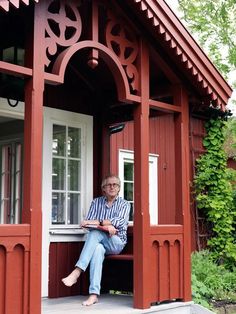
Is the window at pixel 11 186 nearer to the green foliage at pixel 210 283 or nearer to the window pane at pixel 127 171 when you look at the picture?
the green foliage at pixel 210 283

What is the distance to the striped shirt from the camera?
5867 mm

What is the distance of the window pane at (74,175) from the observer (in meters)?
6.37

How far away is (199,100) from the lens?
627 cm

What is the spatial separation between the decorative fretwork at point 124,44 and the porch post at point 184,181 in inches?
29.1

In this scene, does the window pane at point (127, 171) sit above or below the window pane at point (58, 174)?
above

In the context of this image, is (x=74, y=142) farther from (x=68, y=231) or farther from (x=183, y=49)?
(x=183, y=49)

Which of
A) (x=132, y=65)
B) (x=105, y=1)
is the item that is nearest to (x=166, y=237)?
(x=132, y=65)

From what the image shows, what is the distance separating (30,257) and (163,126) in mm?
7389

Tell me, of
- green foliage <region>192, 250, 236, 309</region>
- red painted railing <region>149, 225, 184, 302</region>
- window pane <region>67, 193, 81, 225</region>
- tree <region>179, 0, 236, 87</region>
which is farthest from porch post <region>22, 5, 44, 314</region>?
tree <region>179, 0, 236, 87</region>

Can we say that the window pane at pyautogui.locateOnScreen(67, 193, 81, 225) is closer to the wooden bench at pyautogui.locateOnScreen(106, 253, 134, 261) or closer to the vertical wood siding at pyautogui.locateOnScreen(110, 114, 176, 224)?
the wooden bench at pyautogui.locateOnScreen(106, 253, 134, 261)

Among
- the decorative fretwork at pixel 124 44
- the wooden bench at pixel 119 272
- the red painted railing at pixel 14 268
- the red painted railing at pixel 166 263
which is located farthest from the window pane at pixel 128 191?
the red painted railing at pixel 14 268

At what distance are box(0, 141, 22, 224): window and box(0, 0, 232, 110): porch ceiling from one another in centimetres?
216

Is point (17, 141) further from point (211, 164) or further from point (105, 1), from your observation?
point (211, 164)

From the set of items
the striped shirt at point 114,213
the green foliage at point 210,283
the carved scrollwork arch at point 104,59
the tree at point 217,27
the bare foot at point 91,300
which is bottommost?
the green foliage at point 210,283
